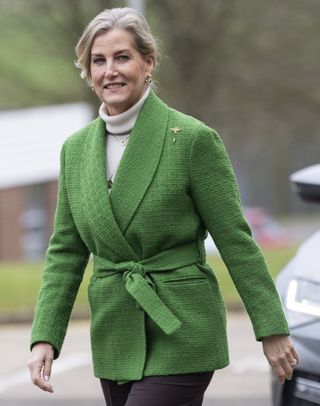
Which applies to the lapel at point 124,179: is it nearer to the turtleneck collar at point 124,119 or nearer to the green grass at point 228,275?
the turtleneck collar at point 124,119

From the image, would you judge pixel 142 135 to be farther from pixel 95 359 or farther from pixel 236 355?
pixel 236 355

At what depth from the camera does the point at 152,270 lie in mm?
3896

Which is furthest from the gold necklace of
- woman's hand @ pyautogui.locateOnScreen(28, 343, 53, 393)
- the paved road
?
the paved road

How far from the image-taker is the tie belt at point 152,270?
3834 mm

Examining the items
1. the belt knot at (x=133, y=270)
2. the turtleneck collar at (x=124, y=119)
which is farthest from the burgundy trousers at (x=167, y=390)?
the turtleneck collar at (x=124, y=119)

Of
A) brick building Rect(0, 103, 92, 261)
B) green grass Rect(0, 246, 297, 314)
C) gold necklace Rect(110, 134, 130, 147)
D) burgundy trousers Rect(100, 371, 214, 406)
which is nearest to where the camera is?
burgundy trousers Rect(100, 371, 214, 406)

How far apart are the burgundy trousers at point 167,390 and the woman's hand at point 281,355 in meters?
0.18

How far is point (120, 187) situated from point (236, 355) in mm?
5716

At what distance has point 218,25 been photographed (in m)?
25.8

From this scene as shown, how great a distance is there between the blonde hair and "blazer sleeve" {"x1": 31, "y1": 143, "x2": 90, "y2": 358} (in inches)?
14.9

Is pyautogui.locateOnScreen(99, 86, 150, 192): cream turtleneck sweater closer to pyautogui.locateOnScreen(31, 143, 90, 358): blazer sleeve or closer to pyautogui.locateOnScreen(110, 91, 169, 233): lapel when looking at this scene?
pyautogui.locateOnScreen(110, 91, 169, 233): lapel

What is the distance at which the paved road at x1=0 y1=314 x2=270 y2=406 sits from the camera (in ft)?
25.9

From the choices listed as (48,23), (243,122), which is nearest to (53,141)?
(243,122)

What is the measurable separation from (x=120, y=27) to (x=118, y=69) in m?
0.12
